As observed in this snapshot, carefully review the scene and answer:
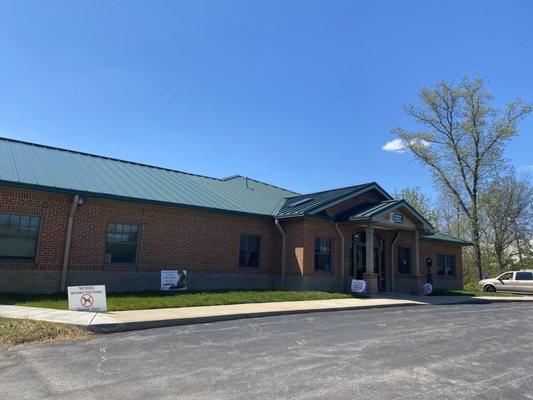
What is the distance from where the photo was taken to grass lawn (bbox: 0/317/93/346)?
8.23m

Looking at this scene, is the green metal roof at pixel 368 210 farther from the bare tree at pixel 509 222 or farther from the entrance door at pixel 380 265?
the bare tree at pixel 509 222

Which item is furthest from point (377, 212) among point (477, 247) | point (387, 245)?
point (477, 247)

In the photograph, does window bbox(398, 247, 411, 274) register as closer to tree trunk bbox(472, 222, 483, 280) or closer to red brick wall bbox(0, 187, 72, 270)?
tree trunk bbox(472, 222, 483, 280)

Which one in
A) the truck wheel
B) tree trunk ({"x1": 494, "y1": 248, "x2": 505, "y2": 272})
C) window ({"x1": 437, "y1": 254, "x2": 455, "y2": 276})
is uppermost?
tree trunk ({"x1": 494, "y1": 248, "x2": 505, "y2": 272})

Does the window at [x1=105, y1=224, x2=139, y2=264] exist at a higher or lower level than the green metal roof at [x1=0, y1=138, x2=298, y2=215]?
lower

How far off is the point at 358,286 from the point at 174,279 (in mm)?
8203

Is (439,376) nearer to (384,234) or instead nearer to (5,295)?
(5,295)

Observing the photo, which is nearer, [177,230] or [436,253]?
[177,230]

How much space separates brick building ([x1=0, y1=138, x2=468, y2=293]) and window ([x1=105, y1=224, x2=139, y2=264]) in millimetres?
38

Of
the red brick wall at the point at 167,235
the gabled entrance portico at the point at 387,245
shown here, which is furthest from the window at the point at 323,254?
the gabled entrance portico at the point at 387,245

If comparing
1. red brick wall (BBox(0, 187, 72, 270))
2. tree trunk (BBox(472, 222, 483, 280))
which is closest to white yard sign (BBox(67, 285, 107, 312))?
red brick wall (BBox(0, 187, 72, 270))

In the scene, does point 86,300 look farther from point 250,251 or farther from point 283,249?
point 283,249

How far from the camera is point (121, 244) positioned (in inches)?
662

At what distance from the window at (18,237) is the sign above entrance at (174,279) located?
15.2 feet
